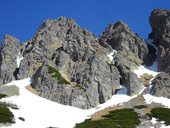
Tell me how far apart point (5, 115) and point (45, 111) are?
13.8 m

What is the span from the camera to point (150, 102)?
93.7 metres

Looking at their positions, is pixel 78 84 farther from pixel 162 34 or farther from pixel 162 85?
pixel 162 34

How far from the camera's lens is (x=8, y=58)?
124062 mm

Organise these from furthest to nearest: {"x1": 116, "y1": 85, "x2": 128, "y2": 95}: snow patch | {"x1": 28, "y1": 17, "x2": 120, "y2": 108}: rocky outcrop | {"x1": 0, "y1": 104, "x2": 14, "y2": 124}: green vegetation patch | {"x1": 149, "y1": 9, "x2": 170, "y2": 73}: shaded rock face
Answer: {"x1": 149, "y1": 9, "x2": 170, "y2": 73}: shaded rock face, {"x1": 116, "y1": 85, "x2": 128, "y2": 95}: snow patch, {"x1": 28, "y1": 17, "x2": 120, "y2": 108}: rocky outcrop, {"x1": 0, "y1": 104, "x2": 14, "y2": 124}: green vegetation patch

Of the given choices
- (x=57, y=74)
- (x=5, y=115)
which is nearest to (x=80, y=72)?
(x=57, y=74)

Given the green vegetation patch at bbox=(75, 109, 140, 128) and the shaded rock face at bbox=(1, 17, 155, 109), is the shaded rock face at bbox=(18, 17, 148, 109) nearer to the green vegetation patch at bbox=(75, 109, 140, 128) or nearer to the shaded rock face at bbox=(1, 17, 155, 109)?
the shaded rock face at bbox=(1, 17, 155, 109)

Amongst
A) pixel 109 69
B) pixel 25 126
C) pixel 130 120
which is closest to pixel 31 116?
pixel 25 126

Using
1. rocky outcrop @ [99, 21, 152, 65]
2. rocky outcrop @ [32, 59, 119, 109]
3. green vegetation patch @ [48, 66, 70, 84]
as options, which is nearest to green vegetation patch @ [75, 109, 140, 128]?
rocky outcrop @ [32, 59, 119, 109]

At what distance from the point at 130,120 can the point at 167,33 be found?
55677mm

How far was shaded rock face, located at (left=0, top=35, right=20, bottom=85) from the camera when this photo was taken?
390 ft

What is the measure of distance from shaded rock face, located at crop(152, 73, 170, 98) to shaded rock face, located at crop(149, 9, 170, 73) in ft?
36.4

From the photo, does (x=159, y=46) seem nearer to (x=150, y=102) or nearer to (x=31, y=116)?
(x=150, y=102)

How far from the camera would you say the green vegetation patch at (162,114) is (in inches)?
3174

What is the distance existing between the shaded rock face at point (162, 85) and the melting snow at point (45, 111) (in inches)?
265
